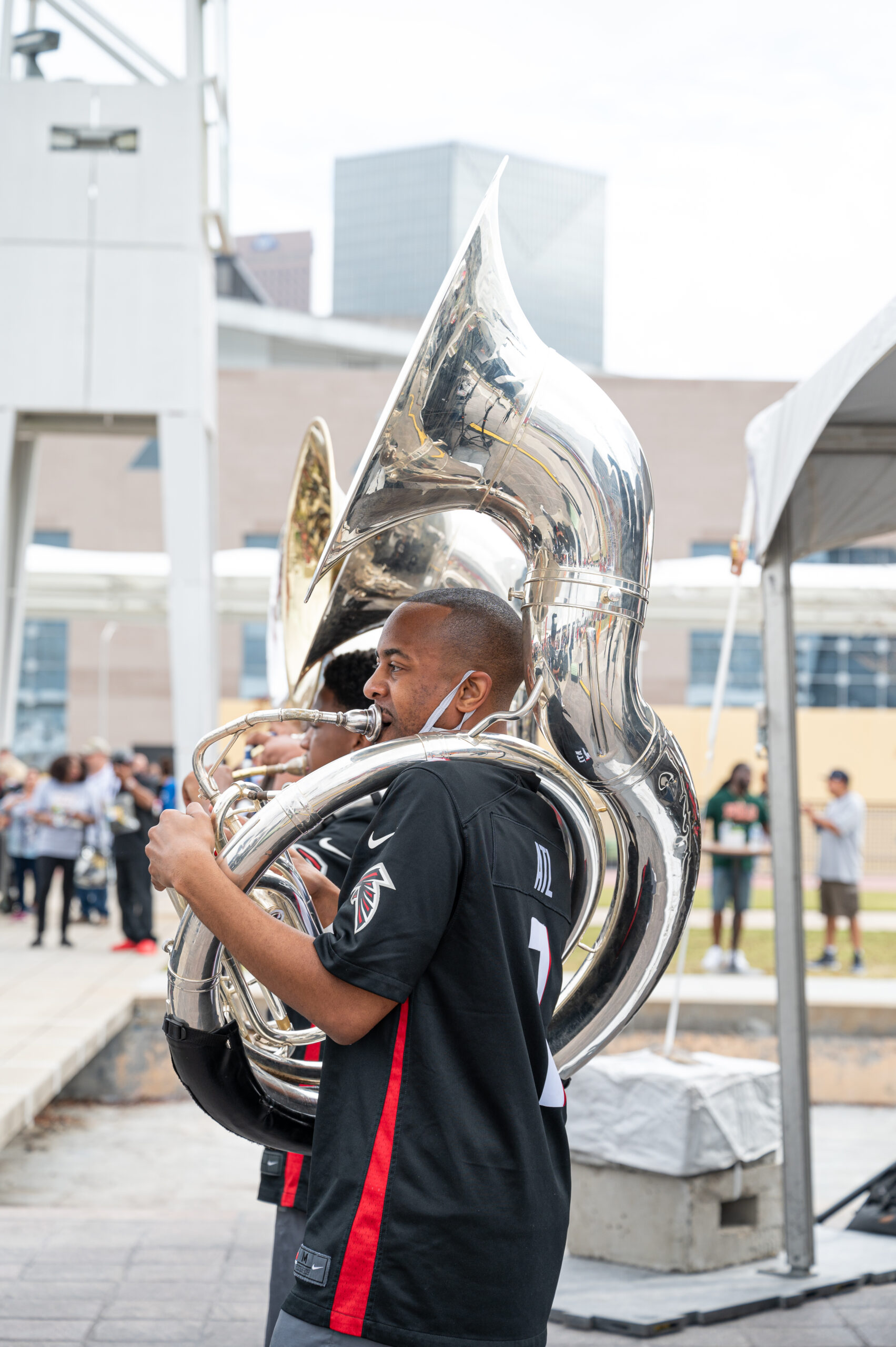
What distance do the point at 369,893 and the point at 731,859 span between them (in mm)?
8665

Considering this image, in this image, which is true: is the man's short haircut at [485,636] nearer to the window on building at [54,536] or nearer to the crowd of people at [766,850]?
the crowd of people at [766,850]

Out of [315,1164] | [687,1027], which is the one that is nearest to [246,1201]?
[687,1027]

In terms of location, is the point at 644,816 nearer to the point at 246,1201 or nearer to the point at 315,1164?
the point at 315,1164

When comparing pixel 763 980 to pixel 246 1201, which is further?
pixel 763 980

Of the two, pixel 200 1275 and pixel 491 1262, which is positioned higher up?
pixel 491 1262

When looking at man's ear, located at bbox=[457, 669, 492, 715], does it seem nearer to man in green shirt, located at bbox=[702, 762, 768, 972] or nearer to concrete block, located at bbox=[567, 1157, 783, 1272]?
concrete block, located at bbox=[567, 1157, 783, 1272]

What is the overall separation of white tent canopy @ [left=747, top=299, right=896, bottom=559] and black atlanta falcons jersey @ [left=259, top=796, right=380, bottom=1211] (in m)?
1.76

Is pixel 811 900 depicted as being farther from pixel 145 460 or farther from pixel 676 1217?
pixel 145 460

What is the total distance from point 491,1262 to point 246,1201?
4.89m

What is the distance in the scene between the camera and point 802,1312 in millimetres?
3756

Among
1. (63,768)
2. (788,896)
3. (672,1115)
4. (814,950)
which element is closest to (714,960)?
(814,950)

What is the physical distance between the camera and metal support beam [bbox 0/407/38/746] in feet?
38.9

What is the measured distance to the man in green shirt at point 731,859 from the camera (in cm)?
977

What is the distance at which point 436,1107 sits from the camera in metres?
1.61
